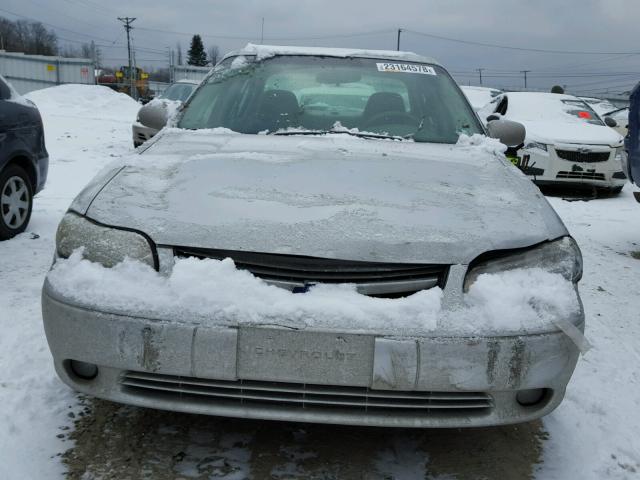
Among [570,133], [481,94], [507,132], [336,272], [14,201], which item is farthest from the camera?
[481,94]

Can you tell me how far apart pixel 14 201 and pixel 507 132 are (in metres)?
3.93

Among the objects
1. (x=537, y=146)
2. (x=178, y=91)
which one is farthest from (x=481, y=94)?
(x=537, y=146)

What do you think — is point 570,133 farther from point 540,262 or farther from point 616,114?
point 540,262

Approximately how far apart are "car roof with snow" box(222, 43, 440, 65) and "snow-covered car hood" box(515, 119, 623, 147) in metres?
5.62

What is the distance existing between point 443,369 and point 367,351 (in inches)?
9.5

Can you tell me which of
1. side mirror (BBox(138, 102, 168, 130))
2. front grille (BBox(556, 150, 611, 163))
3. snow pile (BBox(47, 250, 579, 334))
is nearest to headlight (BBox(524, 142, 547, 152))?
front grille (BBox(556, 150, 611, 163))

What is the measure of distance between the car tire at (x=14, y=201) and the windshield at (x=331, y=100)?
2322 millimetres

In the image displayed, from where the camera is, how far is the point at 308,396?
1.97 metres

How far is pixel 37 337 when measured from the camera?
312 centimetres

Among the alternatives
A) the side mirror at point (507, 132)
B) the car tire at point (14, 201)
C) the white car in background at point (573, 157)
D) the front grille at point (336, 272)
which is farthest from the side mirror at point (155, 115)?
the white car in background at point (573, 157)

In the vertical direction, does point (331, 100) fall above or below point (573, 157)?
above

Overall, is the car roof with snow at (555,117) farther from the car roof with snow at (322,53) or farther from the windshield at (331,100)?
the windshield at (331,100)

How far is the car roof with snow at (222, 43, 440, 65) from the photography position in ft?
12.4

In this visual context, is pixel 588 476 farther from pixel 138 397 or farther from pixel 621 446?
pixel 138 397
